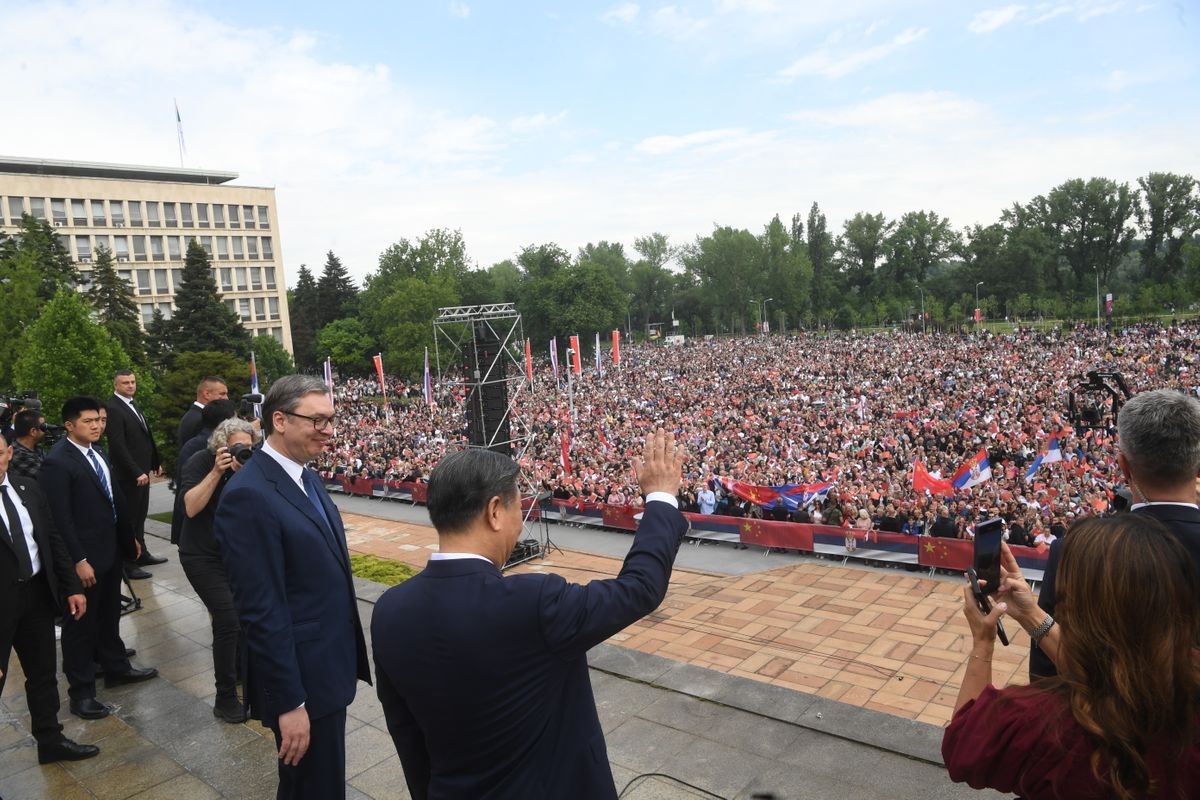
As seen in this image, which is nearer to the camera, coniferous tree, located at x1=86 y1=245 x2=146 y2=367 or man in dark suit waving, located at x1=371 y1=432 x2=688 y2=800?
man in dark suit waving, located at x1=371 y1=432 x2=688 y2=800

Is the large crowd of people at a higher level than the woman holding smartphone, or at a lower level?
lower

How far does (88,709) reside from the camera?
14.1 ft

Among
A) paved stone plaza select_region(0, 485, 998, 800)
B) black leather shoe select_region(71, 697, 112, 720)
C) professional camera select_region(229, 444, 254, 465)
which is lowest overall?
paved stone plaza select_region(0, 485, 998, 800)

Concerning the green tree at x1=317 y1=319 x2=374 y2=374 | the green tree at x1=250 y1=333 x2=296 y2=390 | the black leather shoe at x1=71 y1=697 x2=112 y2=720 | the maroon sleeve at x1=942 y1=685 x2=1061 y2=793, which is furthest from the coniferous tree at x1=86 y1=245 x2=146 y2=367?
the maroon sleeve at x1=942 y1=685 x2=1061 y2=793

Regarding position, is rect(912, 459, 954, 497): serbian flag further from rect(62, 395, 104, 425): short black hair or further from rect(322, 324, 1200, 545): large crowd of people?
rect(62, 395, 104, 425): short black hair

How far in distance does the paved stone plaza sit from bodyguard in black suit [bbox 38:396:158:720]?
0.59ft

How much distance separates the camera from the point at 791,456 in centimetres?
1675

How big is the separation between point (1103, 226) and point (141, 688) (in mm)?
79802

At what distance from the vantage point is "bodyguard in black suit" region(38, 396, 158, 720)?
4301 millimetres

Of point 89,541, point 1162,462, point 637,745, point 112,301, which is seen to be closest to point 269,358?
point 112,301

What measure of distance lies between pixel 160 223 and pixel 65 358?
51.5m

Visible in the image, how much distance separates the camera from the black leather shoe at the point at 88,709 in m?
4.29

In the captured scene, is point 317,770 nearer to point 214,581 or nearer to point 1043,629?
point 214,581

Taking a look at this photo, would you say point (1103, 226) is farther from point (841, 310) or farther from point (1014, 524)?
point (1014, 524)
